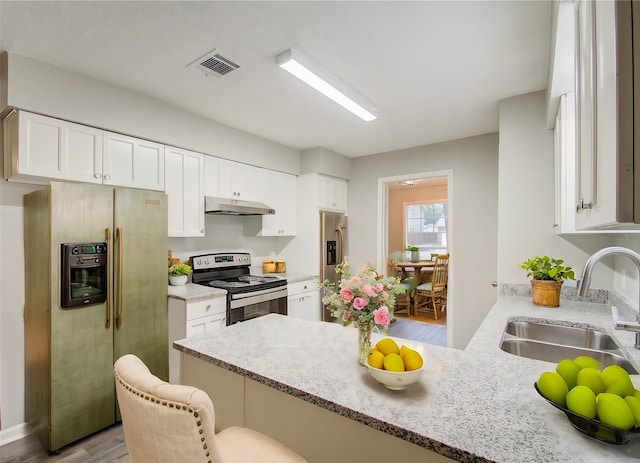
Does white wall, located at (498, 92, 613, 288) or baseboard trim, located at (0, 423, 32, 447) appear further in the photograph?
white wall, located at (498, 92, 613, 288)

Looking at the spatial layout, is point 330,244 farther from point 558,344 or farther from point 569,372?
point 569,372

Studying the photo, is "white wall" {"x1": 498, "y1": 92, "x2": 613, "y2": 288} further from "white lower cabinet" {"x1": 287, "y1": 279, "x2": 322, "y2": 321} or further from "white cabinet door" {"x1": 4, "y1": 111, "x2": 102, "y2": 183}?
"white cabinet door" {"x1": 4, "y1": 111, "x2": 102, "y2": 183}

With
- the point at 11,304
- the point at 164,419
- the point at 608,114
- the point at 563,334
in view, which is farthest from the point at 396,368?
the point at 11,304

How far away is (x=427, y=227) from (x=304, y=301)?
14.9 feet

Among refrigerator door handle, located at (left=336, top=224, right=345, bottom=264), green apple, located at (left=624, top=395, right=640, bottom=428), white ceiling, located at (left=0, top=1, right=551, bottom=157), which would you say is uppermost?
white ceiling, located at (left=0, top=1, right=551, bottom=157)

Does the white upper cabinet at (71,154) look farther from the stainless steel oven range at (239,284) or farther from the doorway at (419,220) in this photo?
the doorway at (419,220)

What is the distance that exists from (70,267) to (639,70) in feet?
8.95

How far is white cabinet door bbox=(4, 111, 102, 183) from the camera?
6.74ft

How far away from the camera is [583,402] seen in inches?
29.6

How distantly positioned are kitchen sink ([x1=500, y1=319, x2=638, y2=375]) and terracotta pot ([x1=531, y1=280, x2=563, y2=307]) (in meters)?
0.37

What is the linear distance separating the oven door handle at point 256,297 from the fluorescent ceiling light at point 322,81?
1.94 metres

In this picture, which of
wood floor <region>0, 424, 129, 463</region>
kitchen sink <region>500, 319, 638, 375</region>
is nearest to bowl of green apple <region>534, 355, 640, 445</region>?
kitchen sink <region>500, 319, 638, 375</region>

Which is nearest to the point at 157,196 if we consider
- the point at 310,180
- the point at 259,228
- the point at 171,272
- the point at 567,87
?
the point at 171,272

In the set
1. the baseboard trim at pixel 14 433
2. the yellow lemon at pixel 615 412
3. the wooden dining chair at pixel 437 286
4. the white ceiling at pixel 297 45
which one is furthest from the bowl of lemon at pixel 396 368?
the wooden dining chair at pixel 437 286
